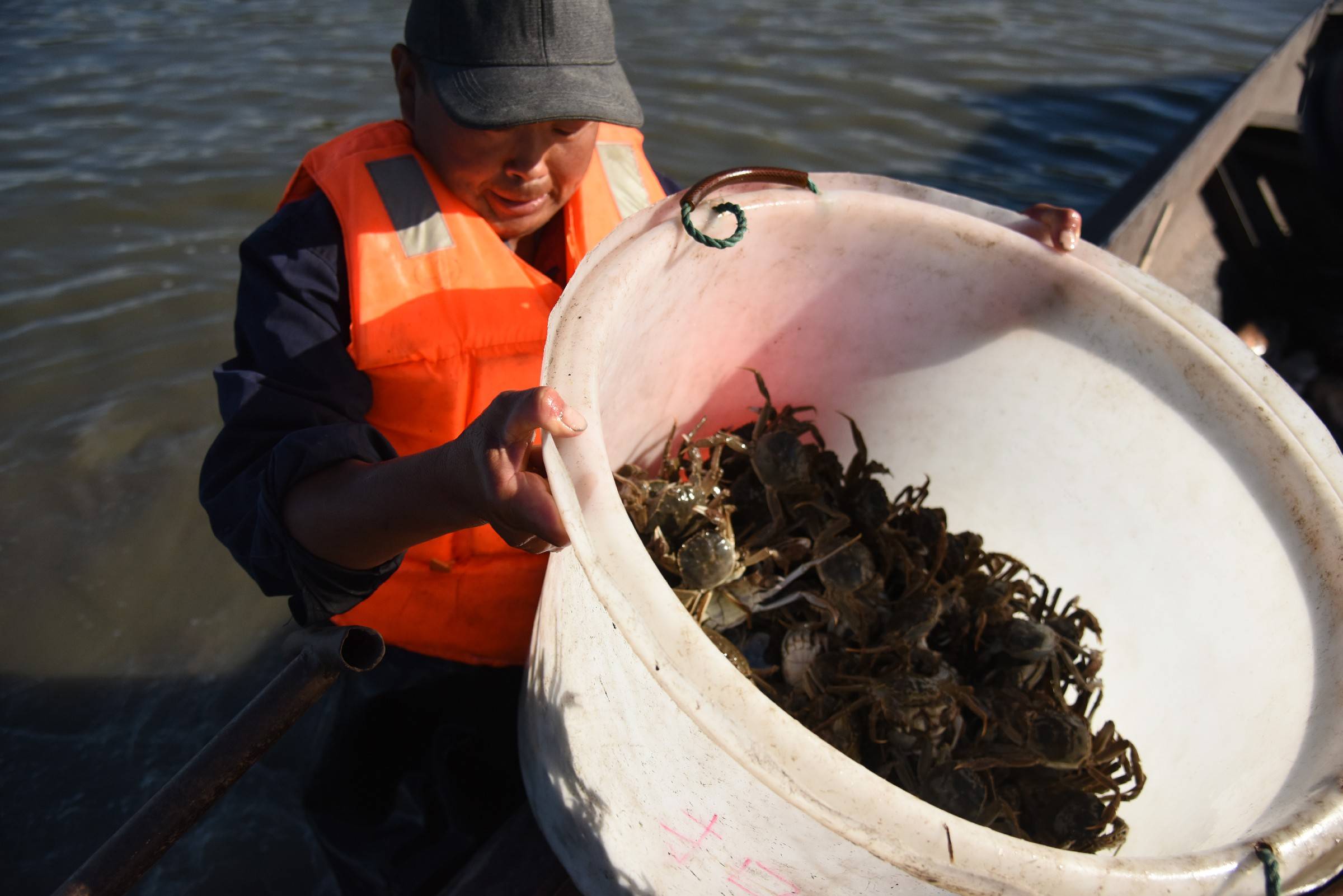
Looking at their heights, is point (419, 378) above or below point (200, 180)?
above

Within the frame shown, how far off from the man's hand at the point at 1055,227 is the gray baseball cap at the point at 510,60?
2.50 ft

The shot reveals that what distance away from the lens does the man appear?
140 centimetres

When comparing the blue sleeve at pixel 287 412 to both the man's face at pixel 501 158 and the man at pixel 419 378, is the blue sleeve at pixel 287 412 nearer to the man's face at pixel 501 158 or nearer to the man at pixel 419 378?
the man at pixel 419 378

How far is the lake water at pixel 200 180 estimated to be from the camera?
2646 millimetres

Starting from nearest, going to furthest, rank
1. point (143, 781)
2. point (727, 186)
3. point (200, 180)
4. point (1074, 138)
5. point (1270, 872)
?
point (1270, 872), point (727, 186), point (143, 781), point (200, 180), point (1074, 138)

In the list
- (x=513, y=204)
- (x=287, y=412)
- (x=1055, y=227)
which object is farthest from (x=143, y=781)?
(x=1055, y=227)

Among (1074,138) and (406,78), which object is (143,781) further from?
(1074,138)

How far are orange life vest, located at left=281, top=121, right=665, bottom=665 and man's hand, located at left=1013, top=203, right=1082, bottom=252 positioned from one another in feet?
2.91

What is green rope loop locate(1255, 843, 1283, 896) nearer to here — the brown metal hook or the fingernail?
the fingernail

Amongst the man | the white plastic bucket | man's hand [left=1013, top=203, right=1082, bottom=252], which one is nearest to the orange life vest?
the man

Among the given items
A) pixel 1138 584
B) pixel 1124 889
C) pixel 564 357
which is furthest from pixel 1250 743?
pixel 564 357

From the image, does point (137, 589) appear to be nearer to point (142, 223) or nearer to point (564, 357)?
point (142, 223)

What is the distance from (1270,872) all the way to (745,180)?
107 cm

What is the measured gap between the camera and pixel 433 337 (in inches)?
64.1
